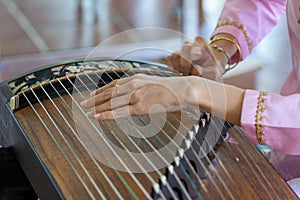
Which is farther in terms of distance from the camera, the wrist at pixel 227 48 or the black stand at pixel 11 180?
the wrist at pixel 227 48

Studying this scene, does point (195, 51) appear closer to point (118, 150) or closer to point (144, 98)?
point (144, 98)

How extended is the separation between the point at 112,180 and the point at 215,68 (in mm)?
542

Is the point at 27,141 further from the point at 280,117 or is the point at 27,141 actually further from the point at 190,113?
the point at 280,117

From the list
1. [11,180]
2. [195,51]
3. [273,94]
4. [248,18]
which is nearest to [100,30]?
[248,18]

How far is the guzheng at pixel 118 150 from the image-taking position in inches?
36.7

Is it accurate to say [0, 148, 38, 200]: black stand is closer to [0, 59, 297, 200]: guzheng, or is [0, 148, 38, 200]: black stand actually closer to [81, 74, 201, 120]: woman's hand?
[0, 59, 297, 200]: guzheng

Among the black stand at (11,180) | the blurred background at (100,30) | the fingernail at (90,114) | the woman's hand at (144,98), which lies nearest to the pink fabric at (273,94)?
Result: the woman's hand at (144,98)

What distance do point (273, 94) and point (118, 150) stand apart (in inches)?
12.8

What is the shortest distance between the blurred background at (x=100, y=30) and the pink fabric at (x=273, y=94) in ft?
4.68

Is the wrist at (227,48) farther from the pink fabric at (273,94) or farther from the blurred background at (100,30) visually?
the blurred background at (100,30)

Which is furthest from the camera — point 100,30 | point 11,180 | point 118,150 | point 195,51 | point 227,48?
point 100,30

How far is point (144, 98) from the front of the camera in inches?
43.0

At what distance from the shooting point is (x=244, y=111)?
1.09m

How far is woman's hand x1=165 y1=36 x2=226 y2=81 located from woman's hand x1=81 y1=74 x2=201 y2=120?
0.24 metres
